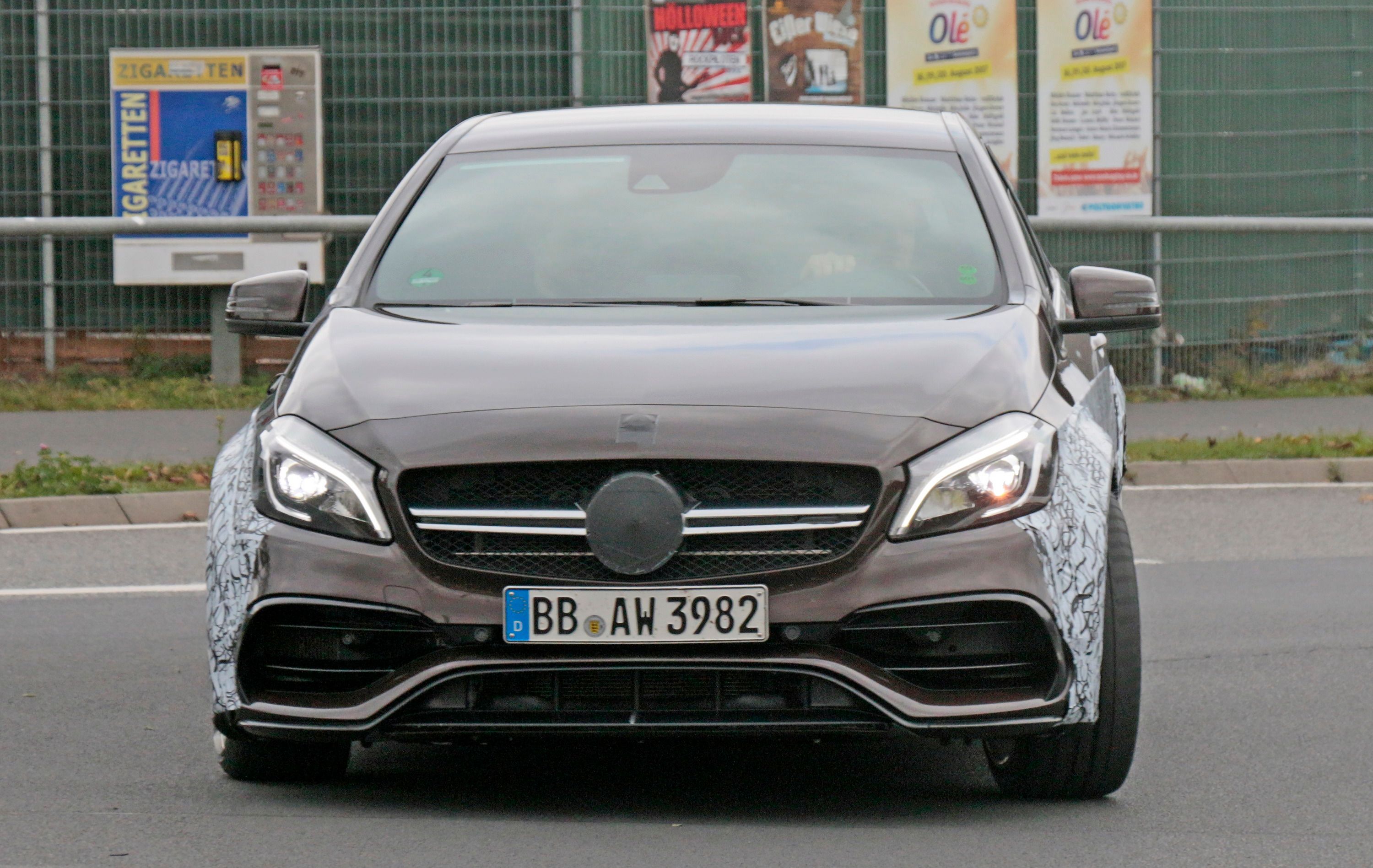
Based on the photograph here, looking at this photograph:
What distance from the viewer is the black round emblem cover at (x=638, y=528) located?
14.0 ft

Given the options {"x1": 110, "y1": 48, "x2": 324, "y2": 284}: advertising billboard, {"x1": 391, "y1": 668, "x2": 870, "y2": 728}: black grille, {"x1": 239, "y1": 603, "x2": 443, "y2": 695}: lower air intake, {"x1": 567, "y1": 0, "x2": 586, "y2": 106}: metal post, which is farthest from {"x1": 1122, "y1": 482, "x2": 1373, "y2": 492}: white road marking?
{"x1": 239, "y1": 603, "x2": 443, "y2": 695}: lower air intake

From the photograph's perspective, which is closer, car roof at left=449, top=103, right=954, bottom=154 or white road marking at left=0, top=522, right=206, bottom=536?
car roof at left=449, top=103, right=954, bottom=154

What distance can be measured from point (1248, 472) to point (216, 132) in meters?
7.55

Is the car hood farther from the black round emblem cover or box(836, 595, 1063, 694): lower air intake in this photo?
box(836, 595, 1063, 694): lower air intake

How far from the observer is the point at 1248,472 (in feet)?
37.3

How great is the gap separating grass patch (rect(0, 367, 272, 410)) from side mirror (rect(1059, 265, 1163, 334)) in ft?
27.9

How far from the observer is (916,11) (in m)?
15.1

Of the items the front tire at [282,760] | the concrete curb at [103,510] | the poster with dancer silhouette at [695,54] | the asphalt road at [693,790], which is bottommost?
the asphalt road at [693,790]

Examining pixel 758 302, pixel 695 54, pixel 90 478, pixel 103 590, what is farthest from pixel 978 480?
pixel 695 54

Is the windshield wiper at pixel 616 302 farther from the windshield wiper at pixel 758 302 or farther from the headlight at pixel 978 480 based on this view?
the headlight at pixel 978 480

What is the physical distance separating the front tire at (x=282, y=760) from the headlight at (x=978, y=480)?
1.42 metres

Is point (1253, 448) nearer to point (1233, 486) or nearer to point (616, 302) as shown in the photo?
point (1233, 486)

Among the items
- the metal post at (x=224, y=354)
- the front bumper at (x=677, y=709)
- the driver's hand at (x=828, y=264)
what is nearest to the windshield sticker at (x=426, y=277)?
the driver's hand at (x=828, y=264)

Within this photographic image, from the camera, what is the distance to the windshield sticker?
539cm
